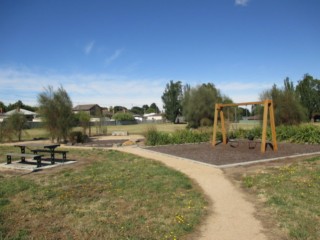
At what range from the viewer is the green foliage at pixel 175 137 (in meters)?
16.6

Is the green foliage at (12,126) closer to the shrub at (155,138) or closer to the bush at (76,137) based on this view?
the bush at (76,137)

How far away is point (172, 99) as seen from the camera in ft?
202

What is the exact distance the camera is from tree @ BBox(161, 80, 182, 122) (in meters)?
61.7

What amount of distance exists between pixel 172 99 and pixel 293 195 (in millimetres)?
56197

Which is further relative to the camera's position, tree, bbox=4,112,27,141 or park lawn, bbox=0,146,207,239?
tree, bbox=4,112,27,141

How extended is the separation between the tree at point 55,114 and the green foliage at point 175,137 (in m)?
6.78

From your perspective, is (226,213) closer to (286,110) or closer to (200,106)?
(286,110)

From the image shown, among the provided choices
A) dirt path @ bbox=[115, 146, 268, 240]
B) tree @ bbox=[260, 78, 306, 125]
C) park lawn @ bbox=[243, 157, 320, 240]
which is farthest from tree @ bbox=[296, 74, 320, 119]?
dirt path @ bbox=[115, 146, 268, 240]

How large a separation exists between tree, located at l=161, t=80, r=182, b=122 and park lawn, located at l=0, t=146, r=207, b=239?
53519 millimetres

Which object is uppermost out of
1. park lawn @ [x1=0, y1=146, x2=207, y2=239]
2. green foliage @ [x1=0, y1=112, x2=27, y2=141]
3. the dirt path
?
green foliage @ [x1=0, y1=112, x2=27, y2=141]

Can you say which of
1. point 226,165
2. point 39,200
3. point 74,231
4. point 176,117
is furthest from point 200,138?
point 176,117

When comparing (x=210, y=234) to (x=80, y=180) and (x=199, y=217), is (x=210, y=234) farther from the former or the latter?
(x=80, y=180)

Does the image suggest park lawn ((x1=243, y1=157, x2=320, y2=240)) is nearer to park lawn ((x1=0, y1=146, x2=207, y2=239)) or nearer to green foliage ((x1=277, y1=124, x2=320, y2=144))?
park lawn ((x1=0, y1=146, x2=207, y2=239))

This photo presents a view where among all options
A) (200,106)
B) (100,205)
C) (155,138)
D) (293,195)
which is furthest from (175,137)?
(200,106)
